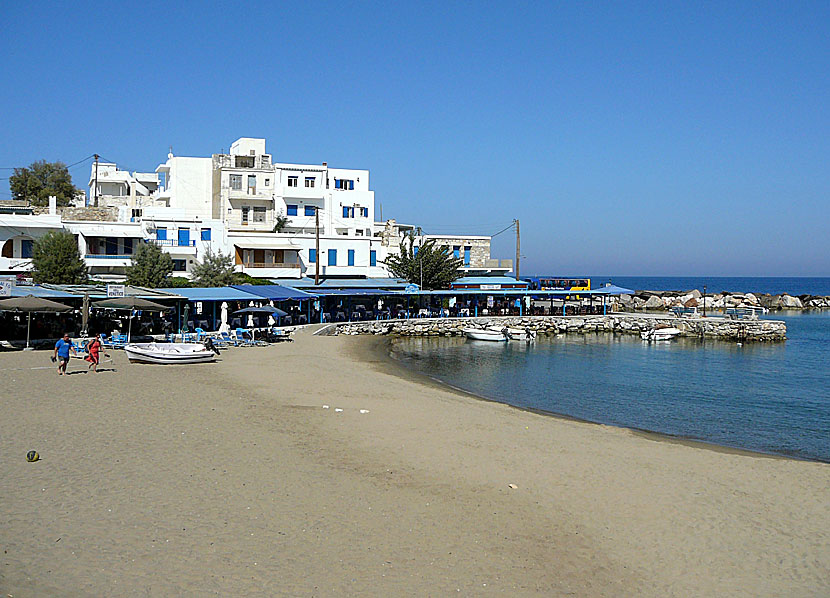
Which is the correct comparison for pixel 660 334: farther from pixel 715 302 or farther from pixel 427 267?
pixel 715 302

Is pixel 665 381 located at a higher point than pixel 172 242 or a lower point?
lower

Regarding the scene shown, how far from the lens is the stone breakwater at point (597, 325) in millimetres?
49969

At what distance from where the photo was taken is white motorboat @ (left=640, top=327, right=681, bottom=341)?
51438 mm

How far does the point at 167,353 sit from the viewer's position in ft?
85.0

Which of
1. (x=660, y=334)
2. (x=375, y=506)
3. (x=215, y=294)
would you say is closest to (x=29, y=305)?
(x=215, y=294)

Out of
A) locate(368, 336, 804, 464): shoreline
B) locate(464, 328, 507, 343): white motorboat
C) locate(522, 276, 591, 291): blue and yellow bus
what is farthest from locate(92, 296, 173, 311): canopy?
locate(522, 276, 591, 291): blue and yellow bus

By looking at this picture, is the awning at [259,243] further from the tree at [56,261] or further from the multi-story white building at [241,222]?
the tree at [56,261]

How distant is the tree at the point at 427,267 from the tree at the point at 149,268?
65.0 ft

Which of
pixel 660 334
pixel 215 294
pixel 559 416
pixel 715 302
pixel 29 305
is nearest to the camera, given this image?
pixel 559 416

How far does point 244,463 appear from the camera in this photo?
42.7 feet

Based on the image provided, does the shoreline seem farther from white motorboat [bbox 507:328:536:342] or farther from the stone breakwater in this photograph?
white motorboat [bbox 507:328:536:342]

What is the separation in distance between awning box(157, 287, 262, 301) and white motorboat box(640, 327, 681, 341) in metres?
28.1

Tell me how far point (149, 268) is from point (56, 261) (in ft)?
17.0

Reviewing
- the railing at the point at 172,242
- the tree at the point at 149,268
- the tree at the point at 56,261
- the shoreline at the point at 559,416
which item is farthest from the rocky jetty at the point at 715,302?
the tree at the point at 56,261
